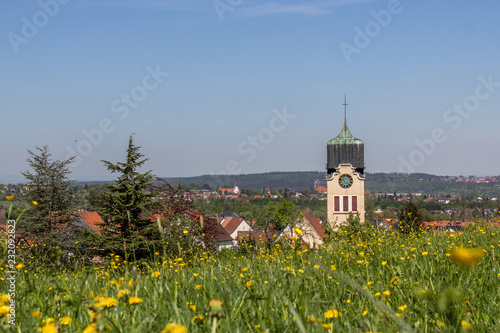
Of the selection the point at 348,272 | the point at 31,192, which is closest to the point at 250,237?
the point at 348,272

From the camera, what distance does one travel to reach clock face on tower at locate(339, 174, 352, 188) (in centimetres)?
5516

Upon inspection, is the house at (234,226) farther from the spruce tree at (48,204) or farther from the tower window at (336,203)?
the spruce tree at (48,204)

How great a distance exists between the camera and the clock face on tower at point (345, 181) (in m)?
55.2

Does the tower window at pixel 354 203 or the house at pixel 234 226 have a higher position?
the tower window at pixel 354 203

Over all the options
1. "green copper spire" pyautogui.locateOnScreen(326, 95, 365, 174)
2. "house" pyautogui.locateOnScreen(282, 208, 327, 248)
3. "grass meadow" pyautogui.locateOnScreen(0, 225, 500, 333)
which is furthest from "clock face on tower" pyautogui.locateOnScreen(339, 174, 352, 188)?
"grass meadow" pyautogui.locateOnScreen(0, 225, 500, 333)

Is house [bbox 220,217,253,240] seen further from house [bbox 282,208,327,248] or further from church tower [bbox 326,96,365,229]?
house [bbox 282,208,327,248]

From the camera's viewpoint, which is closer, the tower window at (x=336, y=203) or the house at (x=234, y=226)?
the tower window at (x=336, y=203)

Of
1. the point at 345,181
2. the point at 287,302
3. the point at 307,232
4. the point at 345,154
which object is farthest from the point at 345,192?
the point at 287,302

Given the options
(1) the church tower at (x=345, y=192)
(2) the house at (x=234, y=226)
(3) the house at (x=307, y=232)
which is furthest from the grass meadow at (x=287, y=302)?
(2) the house at (x=234, y=226)

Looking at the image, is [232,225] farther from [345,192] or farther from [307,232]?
[307,232]

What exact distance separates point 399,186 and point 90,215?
5743 inches

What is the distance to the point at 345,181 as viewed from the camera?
5531cm

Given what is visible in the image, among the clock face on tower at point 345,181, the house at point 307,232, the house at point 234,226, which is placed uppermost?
the clock face on tower at point 345,181

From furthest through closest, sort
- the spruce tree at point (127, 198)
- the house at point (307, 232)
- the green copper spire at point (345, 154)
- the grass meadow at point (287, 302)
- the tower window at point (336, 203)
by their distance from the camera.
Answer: the green copper spire at point (345, 154)
the tower window at point (336, 203)
the spruce tree at point (127, 198)
the house at point (307, 232)
the grass meadow at point (287, 302)
